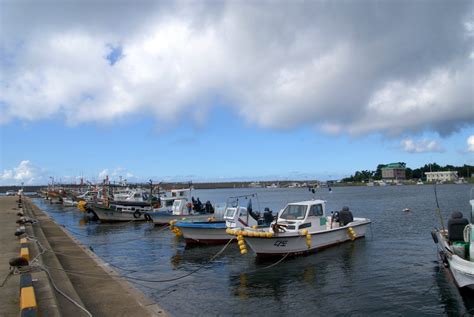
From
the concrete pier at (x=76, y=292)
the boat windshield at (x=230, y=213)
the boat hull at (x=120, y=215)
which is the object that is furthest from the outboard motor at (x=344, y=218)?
the boat hull at (x=120, y=215)

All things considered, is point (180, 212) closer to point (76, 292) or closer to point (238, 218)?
point (238, 218)

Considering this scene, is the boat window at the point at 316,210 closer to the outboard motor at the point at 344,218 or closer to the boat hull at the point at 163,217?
the outboard motor at the point at 344,218

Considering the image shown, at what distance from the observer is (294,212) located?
21031 mm

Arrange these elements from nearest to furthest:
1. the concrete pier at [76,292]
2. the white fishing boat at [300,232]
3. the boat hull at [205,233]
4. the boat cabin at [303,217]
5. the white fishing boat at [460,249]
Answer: the concrete pier at [76,292] → the white fishing boat at [460,249] → the white fishing boat at [300,232] → the boat cabin at [303,217] → the boat hull at [205,233]

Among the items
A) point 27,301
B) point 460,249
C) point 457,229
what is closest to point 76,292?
point 27,301

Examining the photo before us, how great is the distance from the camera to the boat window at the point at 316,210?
20.9 meters

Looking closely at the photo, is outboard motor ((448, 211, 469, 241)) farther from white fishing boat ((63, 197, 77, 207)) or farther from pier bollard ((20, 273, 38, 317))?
white fishing boat ((63, 197, 77, 207))

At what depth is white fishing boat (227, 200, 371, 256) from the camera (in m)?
18.3

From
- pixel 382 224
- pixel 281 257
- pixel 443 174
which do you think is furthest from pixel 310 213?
pixel 443 174

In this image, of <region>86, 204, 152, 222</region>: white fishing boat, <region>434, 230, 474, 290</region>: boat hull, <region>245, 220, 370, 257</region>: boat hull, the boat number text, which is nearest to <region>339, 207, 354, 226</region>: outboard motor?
<region>245, 220, 370, 257</region>: boat hull

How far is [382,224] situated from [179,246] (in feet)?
59.0

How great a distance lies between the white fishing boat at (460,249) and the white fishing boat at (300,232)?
6.10 metres

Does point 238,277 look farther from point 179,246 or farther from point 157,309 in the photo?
point 179,246

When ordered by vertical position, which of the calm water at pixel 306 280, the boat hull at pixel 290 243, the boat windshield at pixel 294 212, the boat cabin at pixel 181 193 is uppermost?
the boat cabin at pixel 181 193
